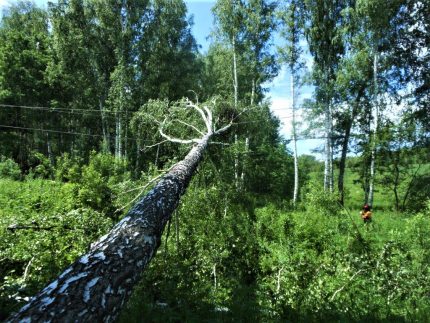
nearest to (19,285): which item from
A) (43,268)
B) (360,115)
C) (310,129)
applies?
(43,268)

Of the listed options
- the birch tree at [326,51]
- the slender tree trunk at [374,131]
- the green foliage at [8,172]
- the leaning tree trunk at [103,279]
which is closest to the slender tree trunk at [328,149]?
the birch tree at [326,51]

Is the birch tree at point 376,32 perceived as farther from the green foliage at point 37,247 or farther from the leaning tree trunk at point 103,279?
the leaning tree trunk at point 103,279

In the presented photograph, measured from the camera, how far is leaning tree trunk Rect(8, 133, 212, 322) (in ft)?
5.21

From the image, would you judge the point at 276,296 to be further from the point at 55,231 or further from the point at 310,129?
the point at 310,129

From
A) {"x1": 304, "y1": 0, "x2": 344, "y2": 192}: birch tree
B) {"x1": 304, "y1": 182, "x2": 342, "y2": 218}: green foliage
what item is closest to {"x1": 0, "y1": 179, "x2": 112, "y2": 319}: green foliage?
{"x1": 304, "y1": 182, "x2": 342, "y2": 218}: green foliage

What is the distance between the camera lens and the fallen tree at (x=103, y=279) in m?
1.59

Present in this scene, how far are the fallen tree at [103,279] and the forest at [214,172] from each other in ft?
0.04

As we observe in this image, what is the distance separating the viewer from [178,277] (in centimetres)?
454

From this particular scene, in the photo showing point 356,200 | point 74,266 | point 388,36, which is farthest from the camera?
point 356,200

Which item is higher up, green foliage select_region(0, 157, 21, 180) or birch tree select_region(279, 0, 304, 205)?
birch tree select_region(279, 0, 304, 205)

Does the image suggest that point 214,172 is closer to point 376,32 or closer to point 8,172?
point 376,32

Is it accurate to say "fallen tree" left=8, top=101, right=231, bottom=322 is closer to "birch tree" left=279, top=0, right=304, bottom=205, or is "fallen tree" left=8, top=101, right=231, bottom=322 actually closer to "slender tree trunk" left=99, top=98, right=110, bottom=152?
"birch tree" left=279, top=0, right=304, bottom=205

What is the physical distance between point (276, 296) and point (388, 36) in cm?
1480

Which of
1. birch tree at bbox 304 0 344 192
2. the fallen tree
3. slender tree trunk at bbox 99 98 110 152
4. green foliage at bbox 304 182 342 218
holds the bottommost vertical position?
green foliage at bbox 304 182 342 218
